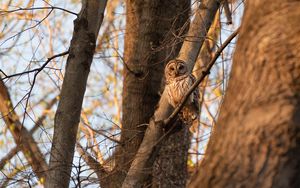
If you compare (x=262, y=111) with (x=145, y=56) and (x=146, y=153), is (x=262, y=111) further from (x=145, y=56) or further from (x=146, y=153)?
(x=145, y=56)

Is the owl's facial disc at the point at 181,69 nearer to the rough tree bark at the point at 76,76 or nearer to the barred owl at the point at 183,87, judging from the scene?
the barred owl at the point at 183,87

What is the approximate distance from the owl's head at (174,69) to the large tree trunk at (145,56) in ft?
0.27

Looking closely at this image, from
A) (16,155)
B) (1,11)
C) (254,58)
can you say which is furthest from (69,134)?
(254,58)

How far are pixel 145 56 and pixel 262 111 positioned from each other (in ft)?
12.8

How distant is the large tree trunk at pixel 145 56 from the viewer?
6.93m

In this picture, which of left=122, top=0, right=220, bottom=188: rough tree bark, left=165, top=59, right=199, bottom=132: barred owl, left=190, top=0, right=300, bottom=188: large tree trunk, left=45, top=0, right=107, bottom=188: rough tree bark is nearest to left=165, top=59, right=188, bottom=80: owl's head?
left=165, top=59, right=199, bottom=132: barred owl

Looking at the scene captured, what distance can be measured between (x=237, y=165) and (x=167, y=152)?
4.14 meters

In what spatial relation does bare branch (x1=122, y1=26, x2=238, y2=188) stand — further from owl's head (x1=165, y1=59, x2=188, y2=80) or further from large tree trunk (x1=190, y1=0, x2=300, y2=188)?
large tree trunk (x1=190, y1=0, x2=300, y2=188)

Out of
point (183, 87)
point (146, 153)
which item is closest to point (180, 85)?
point (183, 87)

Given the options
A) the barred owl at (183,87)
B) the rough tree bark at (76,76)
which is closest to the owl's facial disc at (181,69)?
Answer: the barred owl at (183,87)

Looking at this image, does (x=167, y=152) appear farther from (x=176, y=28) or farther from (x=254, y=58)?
(x=254, y=58)

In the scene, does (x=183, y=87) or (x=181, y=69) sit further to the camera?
(x=183, y=87)

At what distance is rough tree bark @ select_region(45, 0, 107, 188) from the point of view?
592 cm

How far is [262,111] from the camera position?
3.24 metres
